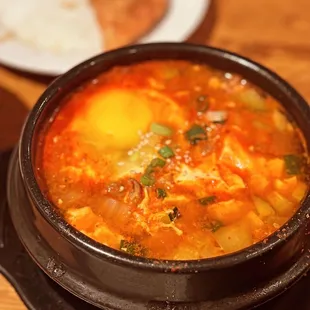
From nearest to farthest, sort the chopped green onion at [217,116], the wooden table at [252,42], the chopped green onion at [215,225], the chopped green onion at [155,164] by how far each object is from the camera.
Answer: the chopped green onion at [215,225]
the chopped green onion at [155,164]
the chopped green onion at [217,116]
the wooden table at [252,42]

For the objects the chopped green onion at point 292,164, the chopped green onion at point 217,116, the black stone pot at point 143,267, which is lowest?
the black stone pot at point 143,267

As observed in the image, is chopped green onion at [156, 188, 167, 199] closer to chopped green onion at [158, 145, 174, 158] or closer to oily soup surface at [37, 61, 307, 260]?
oily soup surface at [37, 61, 307, 260]

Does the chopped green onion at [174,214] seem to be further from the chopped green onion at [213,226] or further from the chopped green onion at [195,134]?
the chopped green onion at [195,134]

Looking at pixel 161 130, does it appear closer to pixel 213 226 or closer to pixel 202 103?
pixel 202 103

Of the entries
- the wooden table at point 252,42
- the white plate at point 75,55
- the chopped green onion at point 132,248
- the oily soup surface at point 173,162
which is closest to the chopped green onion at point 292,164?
the oily soup surface at point 173,162

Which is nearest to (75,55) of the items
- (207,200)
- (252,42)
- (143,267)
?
(252,42)

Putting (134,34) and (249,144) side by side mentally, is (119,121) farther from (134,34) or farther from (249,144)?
(134,34)

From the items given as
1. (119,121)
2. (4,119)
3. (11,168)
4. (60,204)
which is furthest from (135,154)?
(4,119)
